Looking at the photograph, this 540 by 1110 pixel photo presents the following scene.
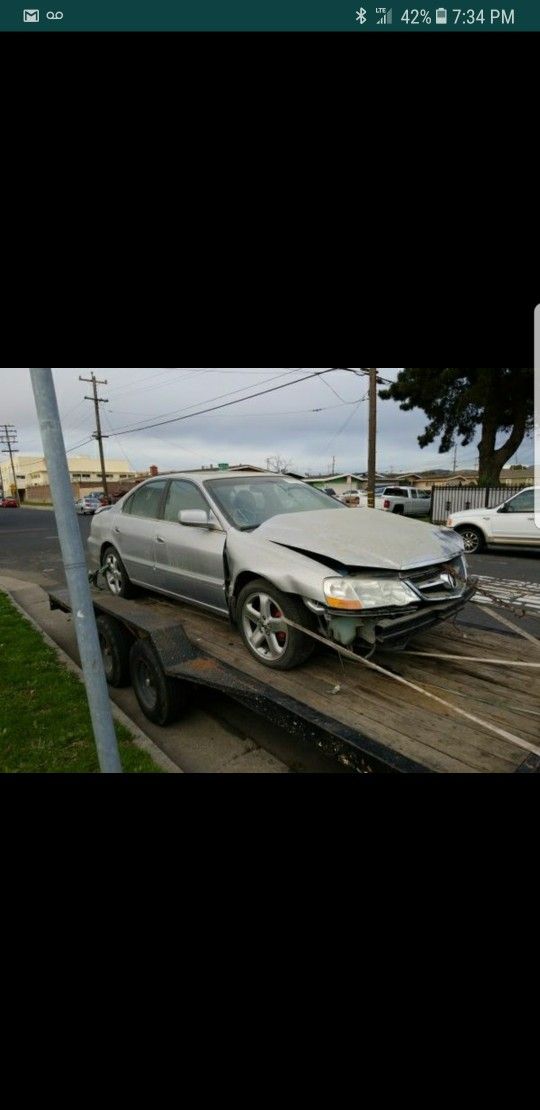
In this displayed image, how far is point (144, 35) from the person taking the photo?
125 cm

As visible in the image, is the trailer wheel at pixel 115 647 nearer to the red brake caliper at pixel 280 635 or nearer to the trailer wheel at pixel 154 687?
the trailer wheel at pixel 154 687

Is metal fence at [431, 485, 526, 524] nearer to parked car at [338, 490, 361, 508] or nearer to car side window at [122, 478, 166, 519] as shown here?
parked car at [338, 490, 361, 508]

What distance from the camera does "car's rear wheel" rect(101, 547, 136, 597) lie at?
454 cm

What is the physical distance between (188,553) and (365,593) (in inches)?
61.4

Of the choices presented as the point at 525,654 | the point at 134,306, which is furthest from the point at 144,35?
the point at 525,654

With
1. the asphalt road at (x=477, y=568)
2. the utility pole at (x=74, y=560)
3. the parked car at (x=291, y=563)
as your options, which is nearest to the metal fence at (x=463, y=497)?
the asphalt road at (x=477, y=568)

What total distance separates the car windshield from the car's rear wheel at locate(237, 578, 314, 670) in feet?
1.70

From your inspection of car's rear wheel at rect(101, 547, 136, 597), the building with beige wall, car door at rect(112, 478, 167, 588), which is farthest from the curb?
the building with beige wall

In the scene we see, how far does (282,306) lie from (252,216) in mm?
414

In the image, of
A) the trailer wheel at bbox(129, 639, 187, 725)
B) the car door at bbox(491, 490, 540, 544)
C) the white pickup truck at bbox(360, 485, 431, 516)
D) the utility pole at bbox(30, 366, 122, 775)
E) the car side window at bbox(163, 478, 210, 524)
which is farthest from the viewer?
the white pickup truck at bbox(360, 485, 431, 516)

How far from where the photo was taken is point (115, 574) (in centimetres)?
469

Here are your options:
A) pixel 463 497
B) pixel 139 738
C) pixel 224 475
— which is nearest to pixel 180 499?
pixel 224 475

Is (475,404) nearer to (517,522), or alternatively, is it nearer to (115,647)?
(517,522)

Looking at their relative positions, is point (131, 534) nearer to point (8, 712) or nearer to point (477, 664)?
point (8, 712)
